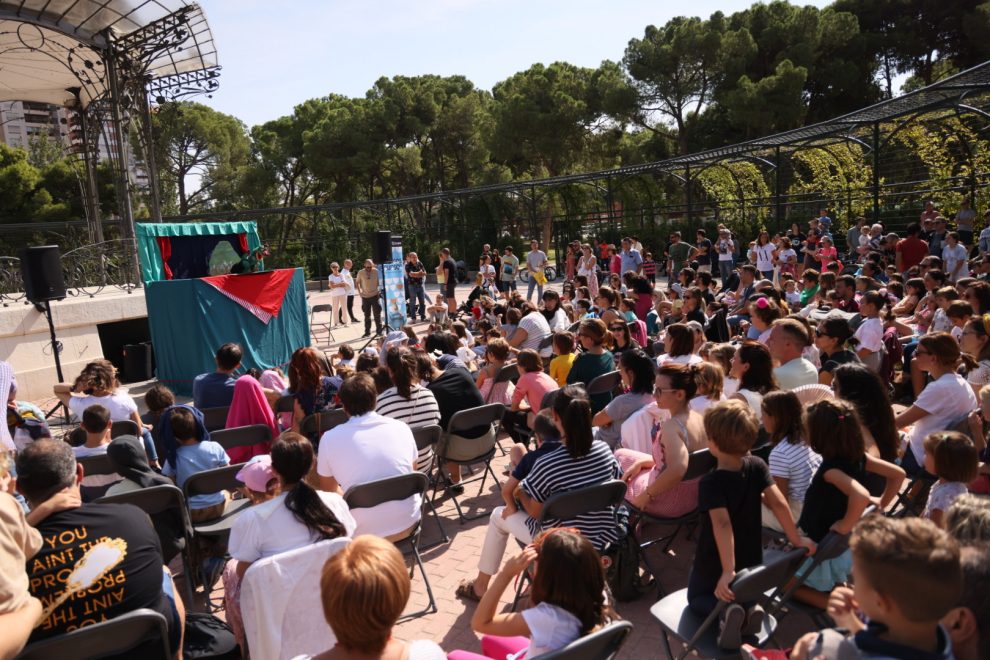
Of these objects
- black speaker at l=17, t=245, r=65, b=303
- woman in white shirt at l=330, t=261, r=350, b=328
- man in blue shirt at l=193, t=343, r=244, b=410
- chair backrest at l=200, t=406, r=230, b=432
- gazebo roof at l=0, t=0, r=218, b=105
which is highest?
gazebo roof at l=0, t=0, r=218, b=105

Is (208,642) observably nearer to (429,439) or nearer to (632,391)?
(429,439)

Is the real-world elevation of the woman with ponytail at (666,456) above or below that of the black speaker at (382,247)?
below

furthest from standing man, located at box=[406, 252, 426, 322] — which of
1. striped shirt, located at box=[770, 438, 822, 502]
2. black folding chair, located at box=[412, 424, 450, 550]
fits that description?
striped shirt, located at box=[770, 438, 822, 502]

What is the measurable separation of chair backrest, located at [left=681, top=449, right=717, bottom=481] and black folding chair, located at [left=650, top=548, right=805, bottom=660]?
0.79 meters

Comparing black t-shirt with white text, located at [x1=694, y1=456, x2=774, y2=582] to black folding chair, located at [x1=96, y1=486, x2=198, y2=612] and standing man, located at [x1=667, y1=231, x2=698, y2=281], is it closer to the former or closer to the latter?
black folding chair, located at [x1=96, y1=486, x2=198, y2=612]

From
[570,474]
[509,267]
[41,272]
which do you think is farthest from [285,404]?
[509,267]

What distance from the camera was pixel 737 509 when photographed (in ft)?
8.83

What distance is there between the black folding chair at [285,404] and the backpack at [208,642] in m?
2.50

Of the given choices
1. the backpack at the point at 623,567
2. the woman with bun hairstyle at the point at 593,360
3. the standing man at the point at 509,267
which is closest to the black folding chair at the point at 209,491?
the backpack at the point at 623,567

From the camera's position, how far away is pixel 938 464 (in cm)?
284

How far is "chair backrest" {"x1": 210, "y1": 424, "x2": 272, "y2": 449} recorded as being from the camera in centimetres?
457

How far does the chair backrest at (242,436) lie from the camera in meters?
4.57

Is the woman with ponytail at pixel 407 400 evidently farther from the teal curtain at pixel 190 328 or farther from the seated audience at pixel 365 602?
the teal curtain at pixel 190 328

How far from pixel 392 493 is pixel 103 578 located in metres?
1.45
